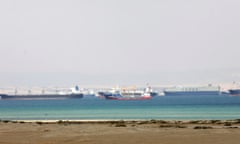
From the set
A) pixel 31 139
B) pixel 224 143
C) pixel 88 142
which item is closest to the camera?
pixel 224 143

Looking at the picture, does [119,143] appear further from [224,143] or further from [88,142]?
[224,143]

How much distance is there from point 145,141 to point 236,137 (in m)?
4.21

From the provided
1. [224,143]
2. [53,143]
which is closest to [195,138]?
[224,143]

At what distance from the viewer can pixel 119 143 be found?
1977 cm

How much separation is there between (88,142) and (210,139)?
5190 mm

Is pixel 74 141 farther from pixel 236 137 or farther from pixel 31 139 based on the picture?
pixel 236 137

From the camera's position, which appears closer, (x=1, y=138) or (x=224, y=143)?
(x=224, y=143)

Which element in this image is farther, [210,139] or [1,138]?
[1,138]

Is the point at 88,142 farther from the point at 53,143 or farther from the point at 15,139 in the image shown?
the point at 15,139

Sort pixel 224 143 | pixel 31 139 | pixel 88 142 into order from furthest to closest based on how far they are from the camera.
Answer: pixel 31 139
pixel 88 142
pixel 224 143

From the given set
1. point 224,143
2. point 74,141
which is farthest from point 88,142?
point 224,143

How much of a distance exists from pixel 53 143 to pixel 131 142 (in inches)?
127

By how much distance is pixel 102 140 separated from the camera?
21.0 metres

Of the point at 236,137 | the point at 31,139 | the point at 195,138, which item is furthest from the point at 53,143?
the point at 236,137
